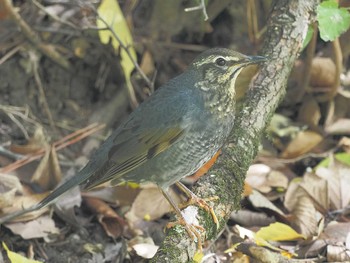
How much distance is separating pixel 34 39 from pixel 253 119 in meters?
2.60

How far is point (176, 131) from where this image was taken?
4.59 metres

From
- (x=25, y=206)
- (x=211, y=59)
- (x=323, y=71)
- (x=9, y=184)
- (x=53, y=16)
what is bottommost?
(x=25, y=206)

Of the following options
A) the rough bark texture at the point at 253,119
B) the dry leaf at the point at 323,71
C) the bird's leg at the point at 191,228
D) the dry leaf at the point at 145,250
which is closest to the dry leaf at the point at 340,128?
the dry leaf at the point at 323,71

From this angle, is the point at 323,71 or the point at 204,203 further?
the point at 323,71

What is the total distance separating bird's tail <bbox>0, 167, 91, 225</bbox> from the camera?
4.62 metres

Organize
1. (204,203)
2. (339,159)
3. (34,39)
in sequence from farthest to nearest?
(34,39) < (339,159) < (204,203)

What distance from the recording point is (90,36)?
659 centimetres

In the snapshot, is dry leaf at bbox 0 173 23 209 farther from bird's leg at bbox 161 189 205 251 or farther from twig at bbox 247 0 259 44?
twig at bbox 247 0 259 44

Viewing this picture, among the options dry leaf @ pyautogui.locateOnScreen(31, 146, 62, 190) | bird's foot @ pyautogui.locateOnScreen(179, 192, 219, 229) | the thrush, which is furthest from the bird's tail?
bird's foot @ pyautogui.locateOnScreen(179, 192, 219, 229)

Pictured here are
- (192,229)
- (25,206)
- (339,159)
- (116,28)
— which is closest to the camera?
(192,229)

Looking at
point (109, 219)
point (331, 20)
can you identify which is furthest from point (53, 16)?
point (331, 20)

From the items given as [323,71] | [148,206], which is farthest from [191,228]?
[323,71]

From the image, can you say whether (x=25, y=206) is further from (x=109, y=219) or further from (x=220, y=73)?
(x=220, y=73)

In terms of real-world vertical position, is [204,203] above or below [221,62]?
below
